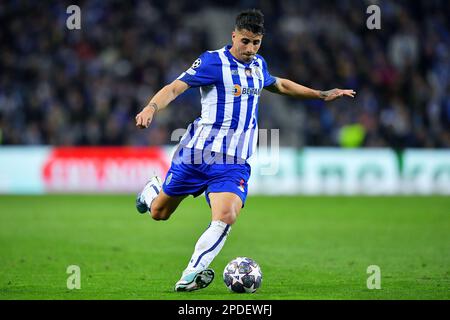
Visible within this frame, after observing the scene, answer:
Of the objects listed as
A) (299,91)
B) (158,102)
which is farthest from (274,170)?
(158,102)

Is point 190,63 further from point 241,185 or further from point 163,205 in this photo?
point 241,185

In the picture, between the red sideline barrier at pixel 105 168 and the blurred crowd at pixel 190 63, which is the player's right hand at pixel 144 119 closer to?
the red sideline barrier at pixel 105 168

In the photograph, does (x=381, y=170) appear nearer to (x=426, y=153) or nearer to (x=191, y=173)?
(x=426, y=153)

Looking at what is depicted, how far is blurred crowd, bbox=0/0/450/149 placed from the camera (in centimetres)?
2194

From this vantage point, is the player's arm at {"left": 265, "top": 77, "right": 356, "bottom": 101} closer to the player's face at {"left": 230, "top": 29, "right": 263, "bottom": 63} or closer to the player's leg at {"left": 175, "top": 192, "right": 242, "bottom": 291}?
the player's face at {"left": 230, "top": 29, "right": 263, "bottom": 63}

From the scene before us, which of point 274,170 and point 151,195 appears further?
point 274,170

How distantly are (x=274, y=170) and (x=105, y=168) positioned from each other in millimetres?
3953

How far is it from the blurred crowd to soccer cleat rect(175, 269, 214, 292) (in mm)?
13983

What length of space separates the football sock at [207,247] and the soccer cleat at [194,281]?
0.17 feet

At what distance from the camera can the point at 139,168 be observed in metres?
20.5

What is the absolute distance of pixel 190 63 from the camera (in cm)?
2372

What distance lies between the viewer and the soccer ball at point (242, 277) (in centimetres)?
766
